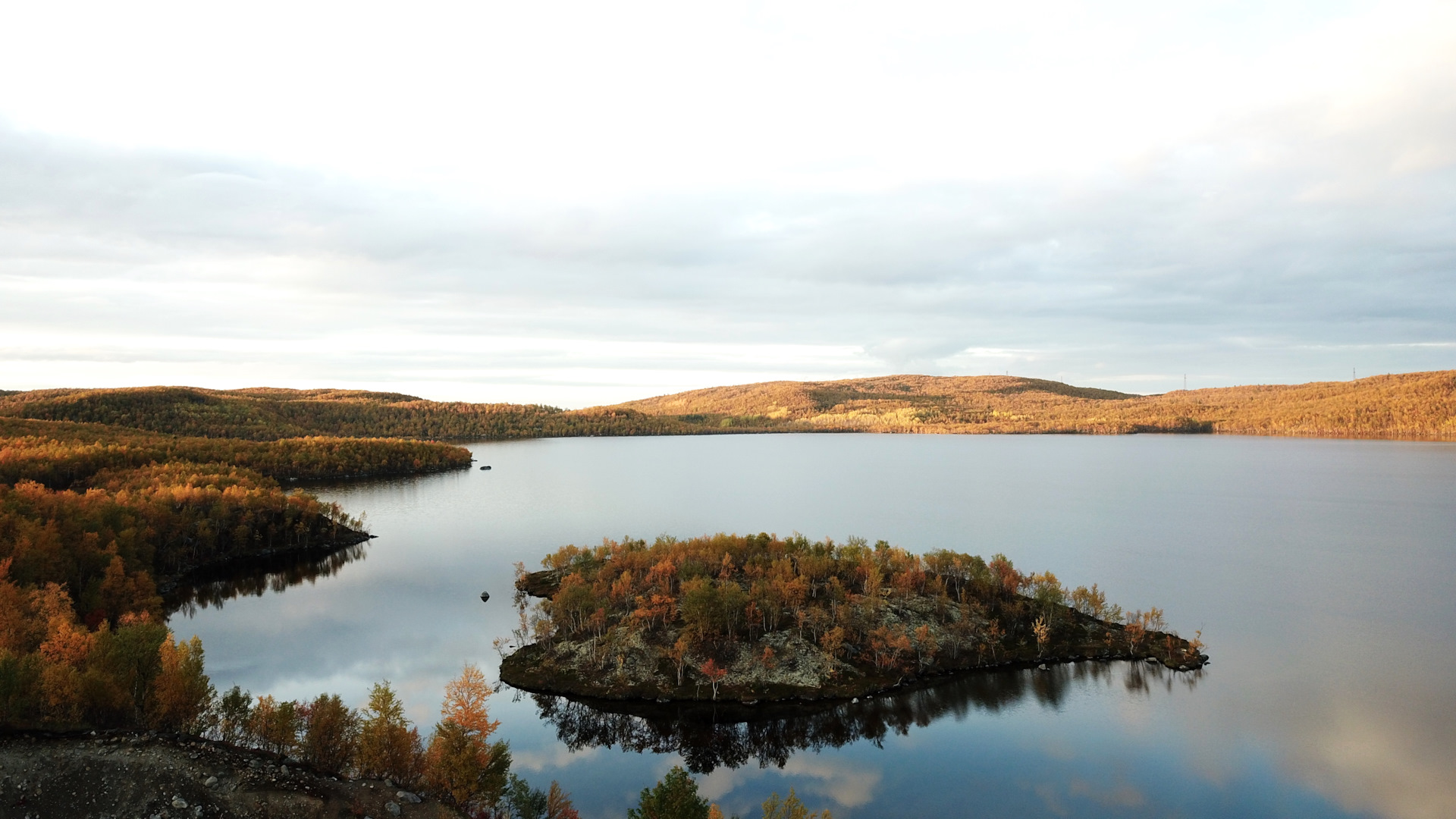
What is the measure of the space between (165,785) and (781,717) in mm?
20252

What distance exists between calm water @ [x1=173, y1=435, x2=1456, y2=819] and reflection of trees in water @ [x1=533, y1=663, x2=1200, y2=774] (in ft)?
0.41

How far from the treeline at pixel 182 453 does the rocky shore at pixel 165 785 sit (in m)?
65.4

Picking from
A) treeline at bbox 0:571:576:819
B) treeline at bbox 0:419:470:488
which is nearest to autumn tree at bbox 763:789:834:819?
treeline at bbox 0:571:576:819

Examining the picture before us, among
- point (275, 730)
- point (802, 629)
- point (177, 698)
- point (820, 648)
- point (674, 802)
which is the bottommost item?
point (820, 648)

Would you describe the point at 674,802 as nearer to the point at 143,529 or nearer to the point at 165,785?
the point at 165,785

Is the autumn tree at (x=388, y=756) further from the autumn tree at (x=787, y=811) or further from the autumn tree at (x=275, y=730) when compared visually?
the autumn tree at (x=787, y=811)

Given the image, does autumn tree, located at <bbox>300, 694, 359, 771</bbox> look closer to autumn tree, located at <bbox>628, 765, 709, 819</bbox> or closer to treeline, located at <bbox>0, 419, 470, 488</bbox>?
autumn tree, located at <bbox>628, 765, 709, 819</bbox>

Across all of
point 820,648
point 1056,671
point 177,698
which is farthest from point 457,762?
point 1056,671

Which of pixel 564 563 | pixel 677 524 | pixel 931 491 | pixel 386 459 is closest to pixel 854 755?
pixel 564 563

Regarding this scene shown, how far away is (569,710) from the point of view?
29844 millimetres

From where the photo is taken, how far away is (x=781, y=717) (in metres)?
28.9

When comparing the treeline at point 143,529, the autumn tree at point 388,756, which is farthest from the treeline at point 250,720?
the treeline at point 143,529

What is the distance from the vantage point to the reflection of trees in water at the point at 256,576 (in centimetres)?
4728

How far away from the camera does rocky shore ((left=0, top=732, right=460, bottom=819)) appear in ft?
60.4
